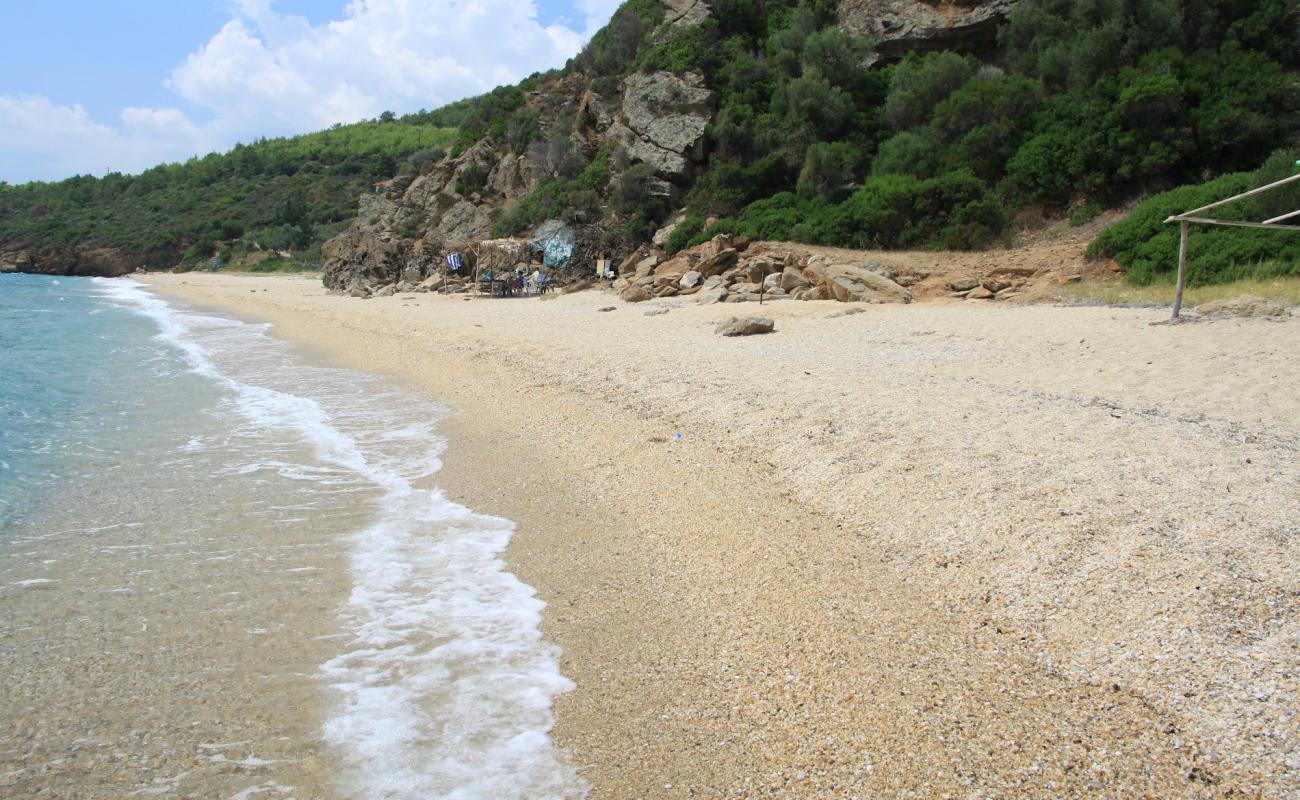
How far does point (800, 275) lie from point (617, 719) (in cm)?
1521

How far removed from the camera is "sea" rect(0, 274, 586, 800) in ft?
8.52

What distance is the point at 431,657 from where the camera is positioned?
332cm

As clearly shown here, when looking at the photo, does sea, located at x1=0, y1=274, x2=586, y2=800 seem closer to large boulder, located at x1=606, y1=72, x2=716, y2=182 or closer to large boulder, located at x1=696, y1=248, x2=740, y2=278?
large boulder, located at x1=696, y1=248, x2=740, y2=278

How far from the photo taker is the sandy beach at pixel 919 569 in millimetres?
2553

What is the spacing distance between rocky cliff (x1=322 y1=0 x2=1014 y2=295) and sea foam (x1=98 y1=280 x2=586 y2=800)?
20535 millimetres

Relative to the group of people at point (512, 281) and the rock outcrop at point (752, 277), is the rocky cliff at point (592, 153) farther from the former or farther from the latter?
the rock outcrop at point (752, 277)

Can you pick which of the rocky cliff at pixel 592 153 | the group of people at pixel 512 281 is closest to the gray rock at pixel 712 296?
the group of people at pixel 512 281

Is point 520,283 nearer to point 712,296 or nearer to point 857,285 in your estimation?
point 712,296

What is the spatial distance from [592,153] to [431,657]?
29.6 meters

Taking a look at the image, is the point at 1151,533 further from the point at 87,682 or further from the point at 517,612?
the point at 87,682

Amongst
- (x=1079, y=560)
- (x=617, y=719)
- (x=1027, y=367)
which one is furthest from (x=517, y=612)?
(x=1027, y=367)

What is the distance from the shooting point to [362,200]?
3847 centimetres

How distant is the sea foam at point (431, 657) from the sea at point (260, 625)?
1cm

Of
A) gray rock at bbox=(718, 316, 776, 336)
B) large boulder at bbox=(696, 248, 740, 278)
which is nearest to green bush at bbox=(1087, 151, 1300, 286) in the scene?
gray rock at bbox=(718, 316, 776, 336)
